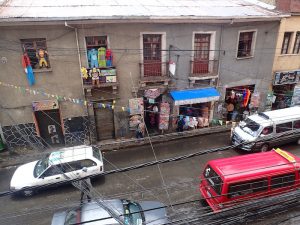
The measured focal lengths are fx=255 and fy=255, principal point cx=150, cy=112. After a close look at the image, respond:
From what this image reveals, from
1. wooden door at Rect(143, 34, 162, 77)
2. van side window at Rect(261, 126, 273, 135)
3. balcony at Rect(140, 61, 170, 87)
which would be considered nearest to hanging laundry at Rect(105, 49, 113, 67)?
balcony at Rect(140, 61, 170, 87)

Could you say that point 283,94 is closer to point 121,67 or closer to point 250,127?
point 250,127

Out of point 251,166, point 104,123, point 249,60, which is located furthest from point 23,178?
point 249,60

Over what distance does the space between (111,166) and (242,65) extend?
10.6 meters

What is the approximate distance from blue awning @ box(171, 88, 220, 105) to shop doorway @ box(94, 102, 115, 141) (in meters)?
4.04

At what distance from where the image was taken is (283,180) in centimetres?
945

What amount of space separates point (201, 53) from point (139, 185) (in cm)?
891

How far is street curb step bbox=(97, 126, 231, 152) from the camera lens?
1519 cm

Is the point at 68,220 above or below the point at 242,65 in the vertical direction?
below

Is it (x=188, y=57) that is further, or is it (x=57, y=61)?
(x=188, y=57)

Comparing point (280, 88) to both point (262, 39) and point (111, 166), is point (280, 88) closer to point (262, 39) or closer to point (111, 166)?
point (262, 39)

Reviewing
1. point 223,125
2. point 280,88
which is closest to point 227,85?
point 223,125

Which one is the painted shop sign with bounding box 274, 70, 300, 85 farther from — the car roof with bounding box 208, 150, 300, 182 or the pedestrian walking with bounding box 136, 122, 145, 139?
the pedestrian walking with bounding box 136, 122, 145, 139

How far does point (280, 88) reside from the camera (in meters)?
19.5

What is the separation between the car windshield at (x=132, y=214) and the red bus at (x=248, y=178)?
2.37 m
